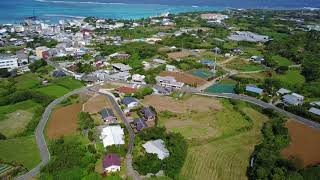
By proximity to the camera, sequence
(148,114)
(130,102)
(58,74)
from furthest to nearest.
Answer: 1. (58,74)
2. (130,102)
3. (148,114)

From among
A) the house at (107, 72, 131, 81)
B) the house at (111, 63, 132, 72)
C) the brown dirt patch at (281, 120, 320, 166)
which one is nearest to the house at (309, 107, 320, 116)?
the brown dirt patch at (281, 120, 320, 166)

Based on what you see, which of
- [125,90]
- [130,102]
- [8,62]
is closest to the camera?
[130,102]

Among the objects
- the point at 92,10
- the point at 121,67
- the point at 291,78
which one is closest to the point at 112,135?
the point at 121,67

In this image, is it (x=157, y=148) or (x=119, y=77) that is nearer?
(x=157, y=148)

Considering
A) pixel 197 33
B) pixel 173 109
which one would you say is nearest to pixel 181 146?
pixel 173 109

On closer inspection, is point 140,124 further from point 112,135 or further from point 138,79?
point 138,79

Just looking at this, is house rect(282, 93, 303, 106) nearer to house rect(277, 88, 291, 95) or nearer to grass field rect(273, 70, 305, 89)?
house rect(277, 88, 291, 95)

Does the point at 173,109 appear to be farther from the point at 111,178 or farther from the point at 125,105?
the point at 111,178
